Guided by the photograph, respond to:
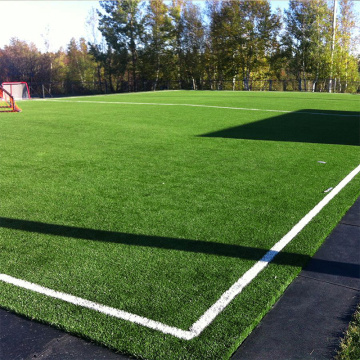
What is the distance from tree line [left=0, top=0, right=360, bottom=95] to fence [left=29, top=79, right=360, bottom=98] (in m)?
0.11

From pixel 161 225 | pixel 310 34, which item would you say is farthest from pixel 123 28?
pixel 161 225

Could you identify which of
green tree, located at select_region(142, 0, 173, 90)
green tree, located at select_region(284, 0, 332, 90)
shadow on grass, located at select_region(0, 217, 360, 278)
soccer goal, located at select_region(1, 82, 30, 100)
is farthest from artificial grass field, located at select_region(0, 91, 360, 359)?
green tree, located at select_region(142, 0, 173, 90)

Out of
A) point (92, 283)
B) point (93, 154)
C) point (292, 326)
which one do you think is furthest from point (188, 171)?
point (292, 326)

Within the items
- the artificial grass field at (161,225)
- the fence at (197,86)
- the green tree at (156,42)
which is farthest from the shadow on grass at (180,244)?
the green tree at (156,42)

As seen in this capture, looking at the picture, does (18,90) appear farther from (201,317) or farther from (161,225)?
(201,317)

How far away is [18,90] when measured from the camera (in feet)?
74.2

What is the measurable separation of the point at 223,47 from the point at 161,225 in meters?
38.6

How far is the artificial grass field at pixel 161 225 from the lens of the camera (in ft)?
7.65

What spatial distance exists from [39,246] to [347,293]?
2.51m

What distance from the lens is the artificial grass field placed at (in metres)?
2.33

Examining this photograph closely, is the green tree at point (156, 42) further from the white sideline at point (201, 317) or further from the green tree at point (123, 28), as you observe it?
the white sideline at point (201, 317)

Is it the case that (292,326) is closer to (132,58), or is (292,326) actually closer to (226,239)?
(226,239)

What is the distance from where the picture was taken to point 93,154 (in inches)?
268

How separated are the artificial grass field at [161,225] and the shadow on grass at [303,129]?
0.82 ft
